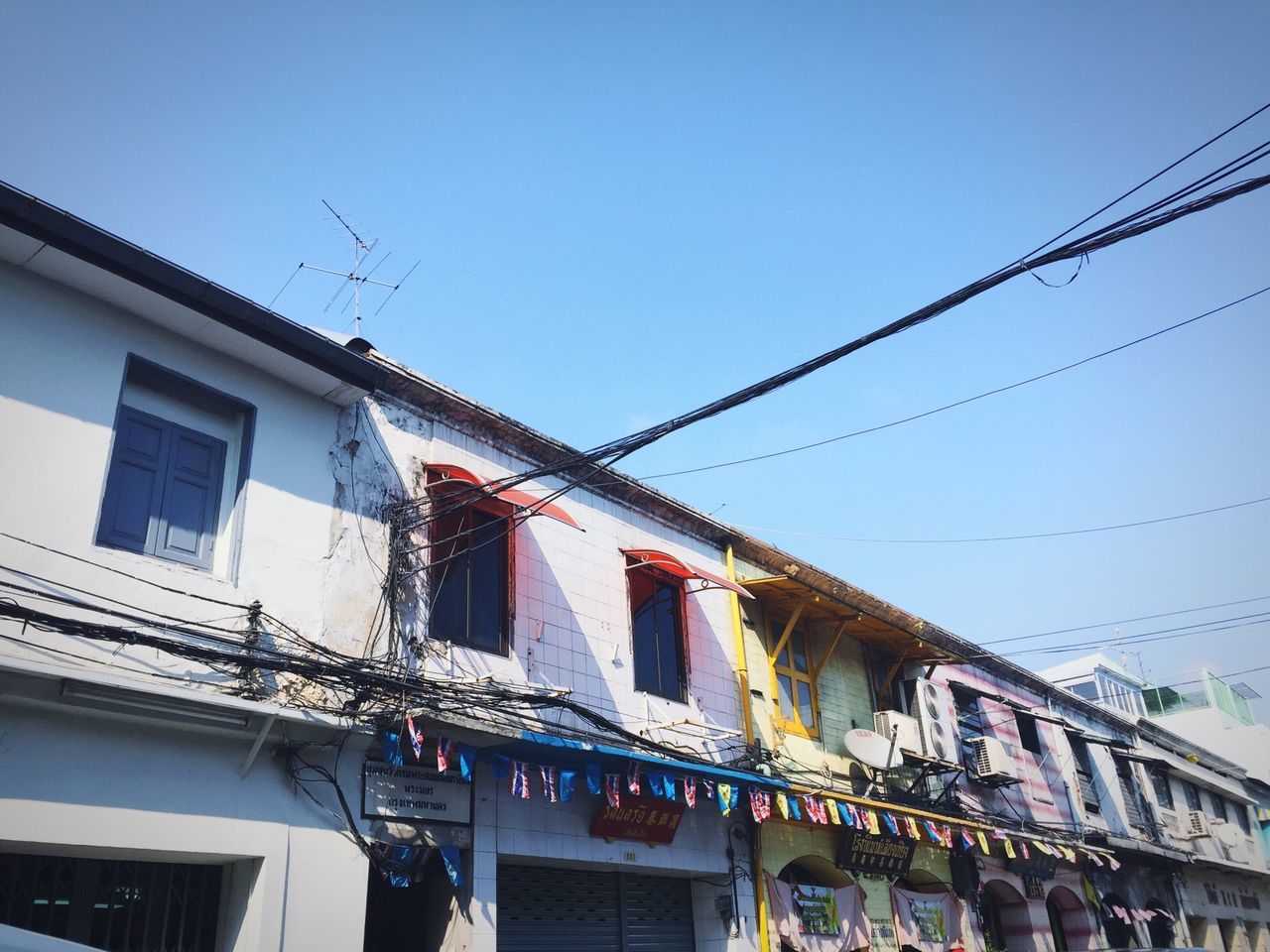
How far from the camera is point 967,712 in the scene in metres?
21.4

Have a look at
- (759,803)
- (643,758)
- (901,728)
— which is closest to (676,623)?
(759,803)

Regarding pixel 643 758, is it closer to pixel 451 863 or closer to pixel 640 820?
pixel 640 820

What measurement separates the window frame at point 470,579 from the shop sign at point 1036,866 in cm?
1271

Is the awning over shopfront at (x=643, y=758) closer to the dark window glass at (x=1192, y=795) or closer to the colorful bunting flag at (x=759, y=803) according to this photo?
the colorful bunting flag at (x=759, y=803)

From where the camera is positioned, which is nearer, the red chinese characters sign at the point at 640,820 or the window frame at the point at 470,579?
the window frame at the point at 470,579

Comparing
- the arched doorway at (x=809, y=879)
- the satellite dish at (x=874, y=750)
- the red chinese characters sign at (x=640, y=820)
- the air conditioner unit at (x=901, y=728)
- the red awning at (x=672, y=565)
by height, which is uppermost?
the red awning at (x=672, y=565)

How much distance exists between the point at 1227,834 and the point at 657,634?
85.4ft

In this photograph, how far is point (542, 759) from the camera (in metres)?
10.9

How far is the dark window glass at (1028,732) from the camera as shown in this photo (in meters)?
23.1

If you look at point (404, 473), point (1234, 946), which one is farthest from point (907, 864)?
point (1234, 946)

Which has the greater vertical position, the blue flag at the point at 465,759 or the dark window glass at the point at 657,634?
the dark window glass at the point at 657,634

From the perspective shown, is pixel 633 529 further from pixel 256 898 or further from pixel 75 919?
pixel 75 919

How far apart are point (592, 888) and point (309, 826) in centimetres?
452

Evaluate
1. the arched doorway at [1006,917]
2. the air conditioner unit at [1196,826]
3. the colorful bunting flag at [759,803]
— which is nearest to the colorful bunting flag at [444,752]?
the colorful bunting flag at [759,803]
